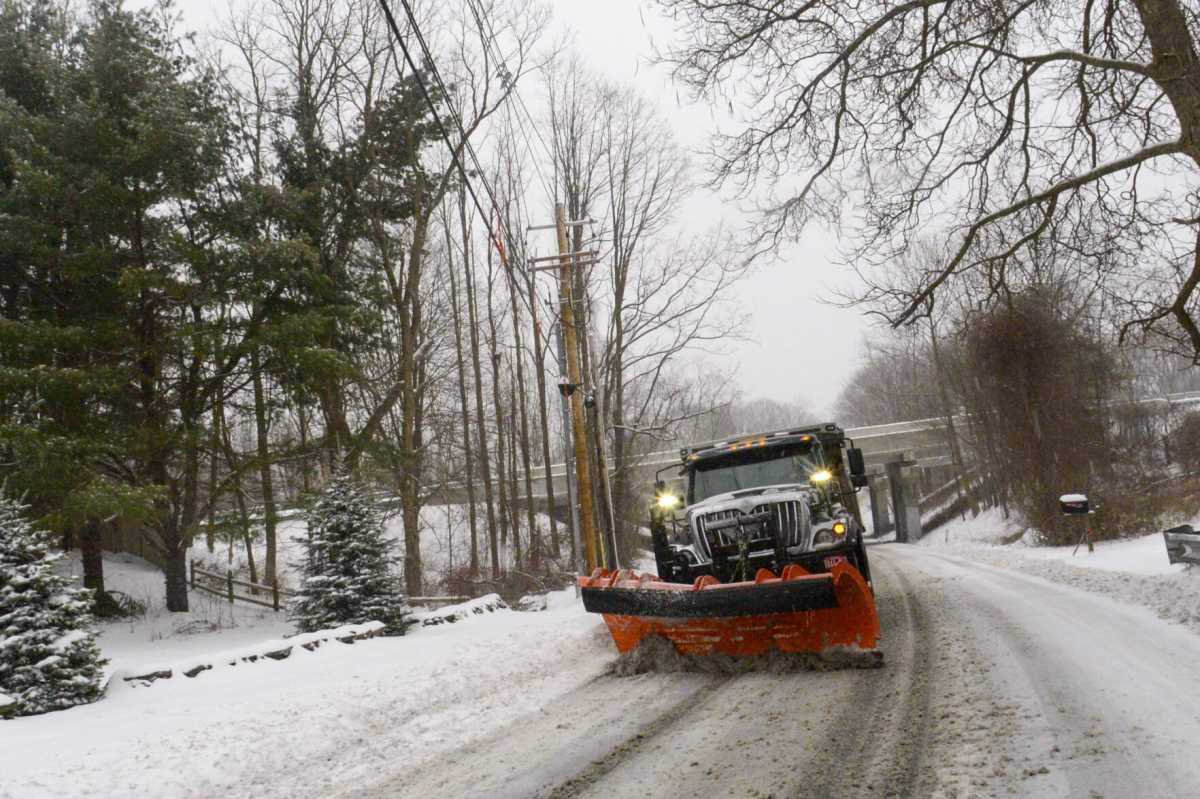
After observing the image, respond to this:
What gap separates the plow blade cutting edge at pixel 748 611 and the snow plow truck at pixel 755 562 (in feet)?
0.03

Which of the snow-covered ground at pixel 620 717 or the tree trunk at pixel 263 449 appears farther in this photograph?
the tree trunk at pixel 263 449

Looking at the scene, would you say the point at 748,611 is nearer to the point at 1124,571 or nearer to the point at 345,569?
the point at 1124,571

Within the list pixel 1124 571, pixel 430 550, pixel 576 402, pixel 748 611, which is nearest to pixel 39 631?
pixel 748 611

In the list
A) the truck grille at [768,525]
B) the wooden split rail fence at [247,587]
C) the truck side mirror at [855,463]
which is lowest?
the wooden split rail fence at [247,587]

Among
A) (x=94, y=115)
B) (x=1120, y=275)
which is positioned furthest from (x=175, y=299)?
(x=1120, y=275)

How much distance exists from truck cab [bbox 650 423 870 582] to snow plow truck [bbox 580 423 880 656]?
0.01 meters

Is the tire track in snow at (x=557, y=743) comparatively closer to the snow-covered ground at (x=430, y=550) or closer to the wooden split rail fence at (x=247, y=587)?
the wooden split rail fence at (x=247, y=587)

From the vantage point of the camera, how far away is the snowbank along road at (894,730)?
4.16 metres

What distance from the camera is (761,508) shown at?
847 centimetres

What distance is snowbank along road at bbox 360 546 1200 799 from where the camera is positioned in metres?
4.16

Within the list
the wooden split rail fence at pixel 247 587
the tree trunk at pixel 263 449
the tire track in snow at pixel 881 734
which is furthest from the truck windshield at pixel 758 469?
the wooden split rail fence at pixel 247 587

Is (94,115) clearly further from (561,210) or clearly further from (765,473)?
(765,473)

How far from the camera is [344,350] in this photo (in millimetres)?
18375

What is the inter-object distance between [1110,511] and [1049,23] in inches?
496
